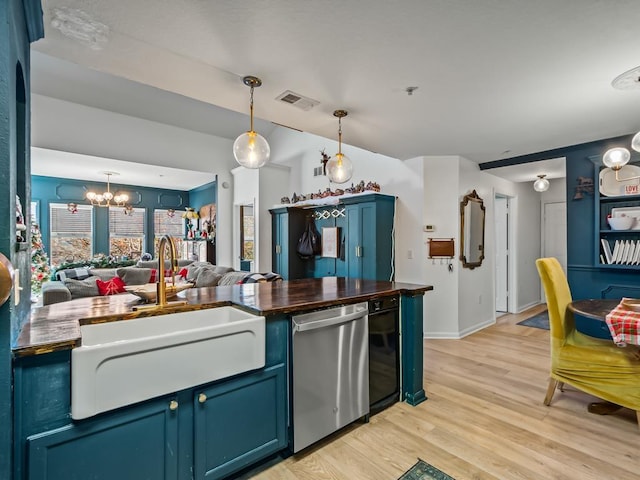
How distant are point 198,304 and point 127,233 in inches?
278

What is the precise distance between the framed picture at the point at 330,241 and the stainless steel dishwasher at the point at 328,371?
2.86m

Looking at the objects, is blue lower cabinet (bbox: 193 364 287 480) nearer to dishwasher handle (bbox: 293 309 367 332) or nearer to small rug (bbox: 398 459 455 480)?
dishwasher handle (bbox: 293 309 367 332)

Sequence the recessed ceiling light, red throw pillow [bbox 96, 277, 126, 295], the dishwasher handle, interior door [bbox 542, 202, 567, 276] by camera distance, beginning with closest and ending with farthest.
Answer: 1. the dishwasher handle
2. the recessed ceiling light
3. red throw pillow [bbox 96, 277, 126, 295]
4. interior door [bbox 542, 202, 567, 276]

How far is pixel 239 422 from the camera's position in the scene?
5.33ft

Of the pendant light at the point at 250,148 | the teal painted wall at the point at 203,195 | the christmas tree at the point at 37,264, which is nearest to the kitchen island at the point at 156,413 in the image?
the pendant light at the point at 250,148

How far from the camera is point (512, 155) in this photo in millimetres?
4223

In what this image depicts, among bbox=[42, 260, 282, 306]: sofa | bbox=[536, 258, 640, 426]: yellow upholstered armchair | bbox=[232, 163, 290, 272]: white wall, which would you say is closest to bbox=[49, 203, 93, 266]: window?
bbox=[42, 260, 282, 306]: sofa

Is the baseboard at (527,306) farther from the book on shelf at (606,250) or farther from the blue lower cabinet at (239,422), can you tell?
the blue lower cabinet at (239,422)

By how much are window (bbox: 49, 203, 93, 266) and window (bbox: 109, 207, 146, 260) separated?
16.7 inches

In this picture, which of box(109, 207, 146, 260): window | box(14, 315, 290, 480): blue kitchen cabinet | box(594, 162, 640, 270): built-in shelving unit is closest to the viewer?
box(14, 315, 290, 480): blue kitchen cabinet

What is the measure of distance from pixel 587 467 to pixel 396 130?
9.62 ft

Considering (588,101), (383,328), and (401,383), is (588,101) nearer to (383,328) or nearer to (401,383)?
(383,328)

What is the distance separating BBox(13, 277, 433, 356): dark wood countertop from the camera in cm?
122

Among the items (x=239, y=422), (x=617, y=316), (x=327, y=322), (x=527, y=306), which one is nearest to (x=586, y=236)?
A: (x=617, y=316)
